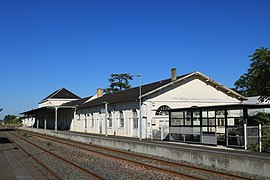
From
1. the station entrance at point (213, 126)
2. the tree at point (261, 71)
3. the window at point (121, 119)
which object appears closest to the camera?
the station entrance at point (213, 126)

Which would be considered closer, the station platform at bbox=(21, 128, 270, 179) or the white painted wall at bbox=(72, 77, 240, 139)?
the station platform at bbox=(21, 128, 270, 179)

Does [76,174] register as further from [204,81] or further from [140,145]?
[204,81]

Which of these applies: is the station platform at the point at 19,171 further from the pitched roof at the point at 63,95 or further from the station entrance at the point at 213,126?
the pitched roof at the point at 63,95

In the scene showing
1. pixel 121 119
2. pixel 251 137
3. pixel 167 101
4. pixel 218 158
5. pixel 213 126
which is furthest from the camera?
pixel 121 119

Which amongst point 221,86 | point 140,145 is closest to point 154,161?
point 140,145

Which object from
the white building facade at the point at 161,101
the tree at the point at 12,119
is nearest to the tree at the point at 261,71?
the white building facade at the point at 161,101

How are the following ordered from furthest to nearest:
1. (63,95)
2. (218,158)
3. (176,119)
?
1. (63,95)
2. (176,119)
3. (218,158)

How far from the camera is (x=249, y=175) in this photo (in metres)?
12.2

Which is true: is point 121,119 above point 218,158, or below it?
above

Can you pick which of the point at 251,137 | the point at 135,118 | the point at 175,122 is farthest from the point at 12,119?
the point at 251,137

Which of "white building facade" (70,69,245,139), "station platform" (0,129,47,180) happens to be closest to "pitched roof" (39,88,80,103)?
"white building facade" (70,69,245,139)

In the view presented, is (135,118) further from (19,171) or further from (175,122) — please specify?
(19,171)

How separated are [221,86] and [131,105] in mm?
9257

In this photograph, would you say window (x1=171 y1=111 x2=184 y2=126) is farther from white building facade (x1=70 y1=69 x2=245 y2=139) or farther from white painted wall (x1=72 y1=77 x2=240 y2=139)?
white painted wall (x1=72 y1=77 x2=240 y2=139)
